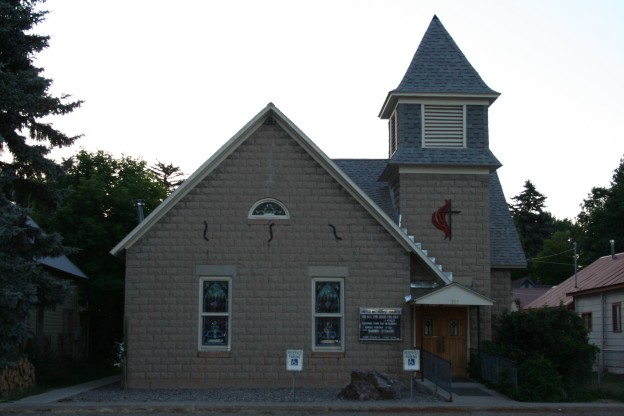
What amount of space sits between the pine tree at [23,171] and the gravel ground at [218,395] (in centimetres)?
256

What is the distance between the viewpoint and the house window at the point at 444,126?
2672 centimetres

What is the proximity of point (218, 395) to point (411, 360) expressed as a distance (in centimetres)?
489

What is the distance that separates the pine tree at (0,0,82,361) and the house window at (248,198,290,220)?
206 inches

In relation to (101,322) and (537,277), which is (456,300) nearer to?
(101,322)

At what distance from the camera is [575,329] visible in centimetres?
2305

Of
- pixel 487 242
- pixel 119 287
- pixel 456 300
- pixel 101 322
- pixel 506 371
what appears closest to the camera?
pixel 506 371

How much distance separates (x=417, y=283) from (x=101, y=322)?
17.8 meters

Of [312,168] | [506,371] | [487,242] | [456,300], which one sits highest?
[312,168]

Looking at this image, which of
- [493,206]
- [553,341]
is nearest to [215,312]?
[553,341]

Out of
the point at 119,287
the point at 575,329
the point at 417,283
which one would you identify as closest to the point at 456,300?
the point at 417,283

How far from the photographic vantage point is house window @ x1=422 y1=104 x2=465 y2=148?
26.7 metres

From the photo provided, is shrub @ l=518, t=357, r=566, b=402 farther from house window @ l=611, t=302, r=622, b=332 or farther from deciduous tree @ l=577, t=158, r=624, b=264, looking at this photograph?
deciduous tree @ l=577, t=158, r=624, b=264

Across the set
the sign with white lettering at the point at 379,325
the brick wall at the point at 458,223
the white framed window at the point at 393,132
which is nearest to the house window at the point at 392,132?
the white framed window at the point at 393,132

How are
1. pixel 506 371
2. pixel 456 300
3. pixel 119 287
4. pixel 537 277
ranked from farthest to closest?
pixel 537 277, pixel 119 287, pixel 456 300, pixel 506 371
